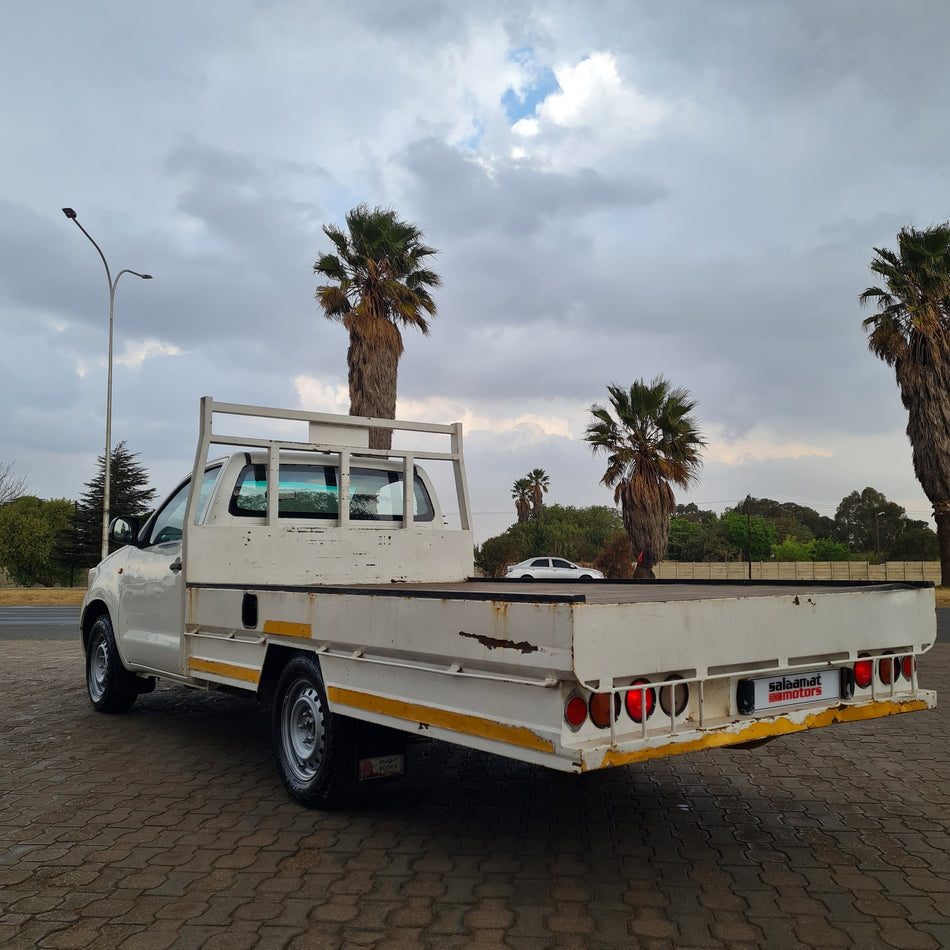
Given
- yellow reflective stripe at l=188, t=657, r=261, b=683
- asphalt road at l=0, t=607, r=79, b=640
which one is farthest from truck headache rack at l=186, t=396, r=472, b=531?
asphalt road at l=0, t=607, r=79, b=640

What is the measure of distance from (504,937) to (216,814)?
216cm

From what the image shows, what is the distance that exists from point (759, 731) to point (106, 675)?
231 inches

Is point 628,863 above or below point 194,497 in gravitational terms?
below

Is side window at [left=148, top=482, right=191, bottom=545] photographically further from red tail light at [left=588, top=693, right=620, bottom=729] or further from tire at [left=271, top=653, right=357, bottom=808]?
red tail light at [left=588, top=693, right=620, bottom=729]

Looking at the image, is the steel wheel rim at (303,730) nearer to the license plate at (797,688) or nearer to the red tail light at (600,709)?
the red tail light at (600,709)

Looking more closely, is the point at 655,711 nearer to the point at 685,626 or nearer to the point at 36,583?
the point at 685,626

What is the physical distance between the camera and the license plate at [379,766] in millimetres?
4473

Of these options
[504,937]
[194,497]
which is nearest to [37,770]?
[194,497]

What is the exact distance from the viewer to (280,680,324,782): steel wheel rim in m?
4.62

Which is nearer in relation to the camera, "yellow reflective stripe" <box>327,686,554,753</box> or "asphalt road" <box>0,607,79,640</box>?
"yellow reflective stripe" <box>327,686,554,753</box>

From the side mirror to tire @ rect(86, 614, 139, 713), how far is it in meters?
0.91

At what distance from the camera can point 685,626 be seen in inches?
136

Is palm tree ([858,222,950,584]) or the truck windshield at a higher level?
palm tree ([858,222,950,584])

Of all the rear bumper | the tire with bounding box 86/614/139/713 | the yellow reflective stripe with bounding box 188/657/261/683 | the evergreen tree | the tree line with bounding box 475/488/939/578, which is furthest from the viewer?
the tree line with bounding box 475/488/939/578
